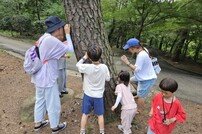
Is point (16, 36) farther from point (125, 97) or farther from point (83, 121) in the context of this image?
point (125, 97)

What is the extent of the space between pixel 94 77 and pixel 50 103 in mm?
900

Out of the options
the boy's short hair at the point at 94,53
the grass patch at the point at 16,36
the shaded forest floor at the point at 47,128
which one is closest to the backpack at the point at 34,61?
the boy's short hair at the point at 94,53

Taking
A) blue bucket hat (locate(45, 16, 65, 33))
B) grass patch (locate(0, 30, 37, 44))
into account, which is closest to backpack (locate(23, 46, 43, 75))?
blue bucket hat (locate(45, 16, 65, 33))

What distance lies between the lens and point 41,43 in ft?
15.3

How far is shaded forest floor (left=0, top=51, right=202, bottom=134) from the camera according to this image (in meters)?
5.31

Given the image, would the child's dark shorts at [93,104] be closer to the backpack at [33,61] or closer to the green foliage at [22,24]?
the backpack at [33,61]

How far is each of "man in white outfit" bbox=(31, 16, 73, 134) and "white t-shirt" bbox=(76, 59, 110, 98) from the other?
1.40 ft

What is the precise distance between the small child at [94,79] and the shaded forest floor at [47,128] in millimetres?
514

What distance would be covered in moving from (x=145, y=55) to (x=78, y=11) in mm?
1248

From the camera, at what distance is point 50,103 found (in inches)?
195

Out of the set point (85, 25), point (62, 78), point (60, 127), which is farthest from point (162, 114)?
point (62, 78)

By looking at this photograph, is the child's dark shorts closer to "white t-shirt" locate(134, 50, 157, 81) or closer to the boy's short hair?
the boy's short hair

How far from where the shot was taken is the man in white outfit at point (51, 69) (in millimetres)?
4668

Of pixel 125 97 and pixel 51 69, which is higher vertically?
pixel 51 69
